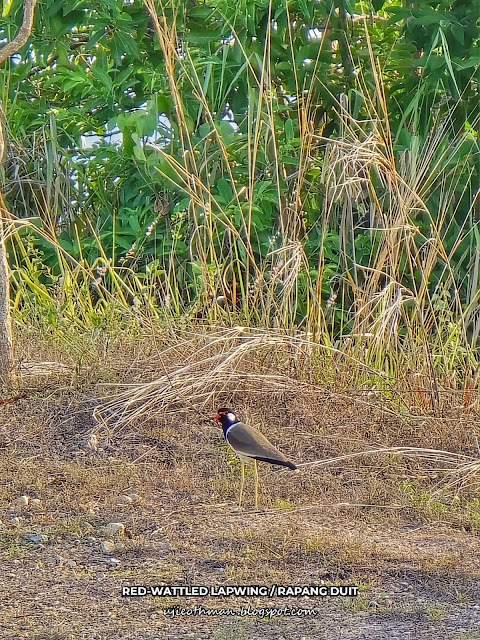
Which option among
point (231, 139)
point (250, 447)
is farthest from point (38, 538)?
point (231, 139)

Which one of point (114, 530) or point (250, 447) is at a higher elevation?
point (250, 447)

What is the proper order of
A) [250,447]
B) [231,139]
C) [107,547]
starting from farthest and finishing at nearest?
1. [231,139]
2. [250,447]
3. [107,547]

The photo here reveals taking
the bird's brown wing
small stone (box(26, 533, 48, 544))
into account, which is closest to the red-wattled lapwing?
the bird's brown wing

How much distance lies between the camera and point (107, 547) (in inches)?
113

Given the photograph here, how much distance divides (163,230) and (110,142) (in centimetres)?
63

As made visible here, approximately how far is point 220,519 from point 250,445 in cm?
27

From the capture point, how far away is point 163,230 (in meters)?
5.14

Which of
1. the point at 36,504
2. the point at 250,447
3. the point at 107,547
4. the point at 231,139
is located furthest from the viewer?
the point at 231,139

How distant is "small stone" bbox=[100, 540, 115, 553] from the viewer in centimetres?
285

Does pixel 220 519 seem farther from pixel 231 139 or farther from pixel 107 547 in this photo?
pixel 231 139

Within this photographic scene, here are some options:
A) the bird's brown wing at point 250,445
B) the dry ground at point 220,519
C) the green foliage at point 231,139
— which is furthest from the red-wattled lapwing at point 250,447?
the green foliage at point 231,139

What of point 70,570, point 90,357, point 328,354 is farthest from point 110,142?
point 70,570

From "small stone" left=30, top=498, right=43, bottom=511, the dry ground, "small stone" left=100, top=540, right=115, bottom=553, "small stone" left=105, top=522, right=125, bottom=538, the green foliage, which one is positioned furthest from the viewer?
the green foliage

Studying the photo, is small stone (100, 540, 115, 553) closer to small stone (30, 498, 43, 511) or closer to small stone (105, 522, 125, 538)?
small stone (105, 522, 125, 538)
